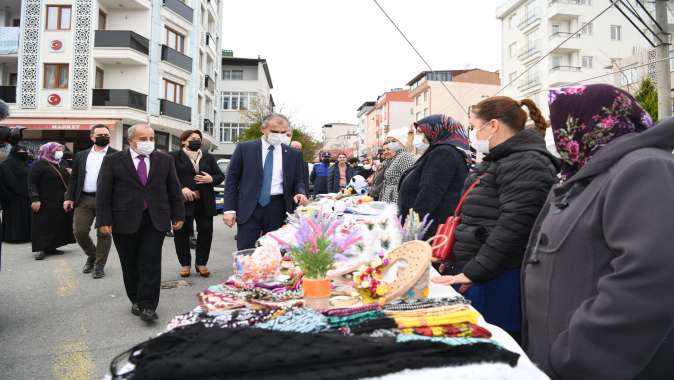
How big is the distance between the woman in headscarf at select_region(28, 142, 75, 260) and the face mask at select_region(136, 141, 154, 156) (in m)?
4.65

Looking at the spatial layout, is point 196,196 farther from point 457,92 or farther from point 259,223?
point 457,92

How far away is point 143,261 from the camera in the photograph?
4.84m

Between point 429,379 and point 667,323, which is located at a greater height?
point 667,323

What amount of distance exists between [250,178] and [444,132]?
2.15m

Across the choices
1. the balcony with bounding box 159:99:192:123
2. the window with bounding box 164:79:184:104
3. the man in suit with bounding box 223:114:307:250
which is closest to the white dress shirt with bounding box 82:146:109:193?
the man in suit with bounding box 223:114:307:250

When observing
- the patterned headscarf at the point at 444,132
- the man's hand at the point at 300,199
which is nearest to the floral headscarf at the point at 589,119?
the patterned headscarf at the point at 444,132

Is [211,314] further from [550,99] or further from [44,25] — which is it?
[44,25]

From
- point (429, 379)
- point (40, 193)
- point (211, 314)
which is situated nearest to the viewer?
point (429, 379)

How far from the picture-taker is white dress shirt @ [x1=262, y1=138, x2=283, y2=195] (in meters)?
5.18

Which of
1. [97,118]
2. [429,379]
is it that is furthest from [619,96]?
[97,118]

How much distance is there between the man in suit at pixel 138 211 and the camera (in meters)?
4.86

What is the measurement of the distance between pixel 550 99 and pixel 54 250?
9.26 m

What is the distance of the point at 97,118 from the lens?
25328 millimetres

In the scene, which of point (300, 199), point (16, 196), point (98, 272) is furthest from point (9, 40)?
point (300, 199)
